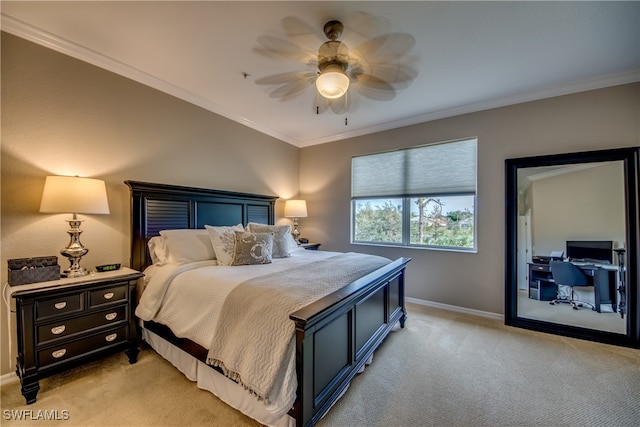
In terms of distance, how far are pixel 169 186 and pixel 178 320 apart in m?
1.57

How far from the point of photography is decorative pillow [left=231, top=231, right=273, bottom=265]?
8.48 ft

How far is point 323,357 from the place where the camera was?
159 cm

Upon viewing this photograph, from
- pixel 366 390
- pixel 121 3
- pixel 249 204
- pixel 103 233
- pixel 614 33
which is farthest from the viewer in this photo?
pixel 249 204

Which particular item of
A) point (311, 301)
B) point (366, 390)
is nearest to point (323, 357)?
point (311, 301)

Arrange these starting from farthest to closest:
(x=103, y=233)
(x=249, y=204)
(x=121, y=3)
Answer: (x=249, y=204)
(x=103, y=233)
(x=121, y=3)

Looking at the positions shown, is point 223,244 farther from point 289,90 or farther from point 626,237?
point 626,237

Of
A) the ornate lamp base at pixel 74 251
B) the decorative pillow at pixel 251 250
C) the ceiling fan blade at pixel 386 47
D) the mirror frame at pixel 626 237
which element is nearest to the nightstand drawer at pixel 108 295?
the ornate lamp base at pixel 74 251

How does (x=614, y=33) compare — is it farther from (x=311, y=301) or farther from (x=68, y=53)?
(x=68, y=53)

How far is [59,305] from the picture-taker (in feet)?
6.30

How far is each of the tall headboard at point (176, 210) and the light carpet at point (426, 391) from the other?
1089 millimetres

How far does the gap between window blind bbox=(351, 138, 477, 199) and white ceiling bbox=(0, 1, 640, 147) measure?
68 cm

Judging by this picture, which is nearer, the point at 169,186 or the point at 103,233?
the point at 103,233

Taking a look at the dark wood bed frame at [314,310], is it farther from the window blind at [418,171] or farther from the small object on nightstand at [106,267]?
the window blind at [418,171]

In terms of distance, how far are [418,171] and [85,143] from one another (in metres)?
3.94
